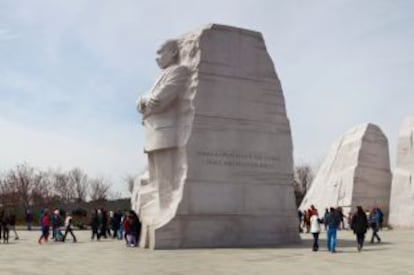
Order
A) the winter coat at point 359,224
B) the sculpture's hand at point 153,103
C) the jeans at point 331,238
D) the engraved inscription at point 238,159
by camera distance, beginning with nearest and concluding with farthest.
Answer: the jeans at point 331,238 → the winter coat at point 359,224 → the engraved inscription at point 238,159 → the sculpture's hand at point 153,103

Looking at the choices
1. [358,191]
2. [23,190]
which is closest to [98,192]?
[23,190]

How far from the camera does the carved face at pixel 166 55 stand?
20812 mm

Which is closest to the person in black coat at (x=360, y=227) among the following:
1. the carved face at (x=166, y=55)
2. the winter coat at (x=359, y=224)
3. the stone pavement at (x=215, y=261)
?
the winter coat at (x=359, y=224)

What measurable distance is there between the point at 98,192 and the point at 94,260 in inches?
3218

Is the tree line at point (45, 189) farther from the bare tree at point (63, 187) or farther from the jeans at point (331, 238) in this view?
the jeans at point (331, 238)

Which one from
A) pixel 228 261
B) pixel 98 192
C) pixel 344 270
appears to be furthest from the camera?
pixel 98 192

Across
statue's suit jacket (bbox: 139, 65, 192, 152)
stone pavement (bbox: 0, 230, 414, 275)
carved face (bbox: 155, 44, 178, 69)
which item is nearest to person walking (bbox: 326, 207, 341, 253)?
stone pavement (bbox: 0, 230, 414, 275)

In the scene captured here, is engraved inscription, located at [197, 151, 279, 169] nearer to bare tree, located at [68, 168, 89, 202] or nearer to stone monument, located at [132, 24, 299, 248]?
stone monument, located at [132, 24, 299, 248]

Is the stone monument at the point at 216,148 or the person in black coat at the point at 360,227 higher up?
the stone monument at the point at 216,148

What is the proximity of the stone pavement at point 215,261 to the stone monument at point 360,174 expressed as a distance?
66.9 feet

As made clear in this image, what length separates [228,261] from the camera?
1495cm

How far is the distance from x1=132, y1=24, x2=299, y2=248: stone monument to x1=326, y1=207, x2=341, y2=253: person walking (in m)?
2.70

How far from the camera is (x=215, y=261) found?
15.0m

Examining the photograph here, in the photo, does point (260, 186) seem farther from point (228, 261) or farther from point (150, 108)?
point (228, 261)
